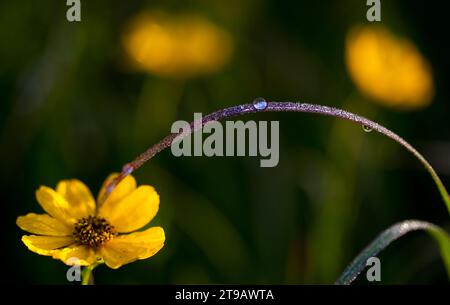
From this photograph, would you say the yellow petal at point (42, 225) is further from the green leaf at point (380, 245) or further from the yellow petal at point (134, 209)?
the green leaf at point (380, 245)

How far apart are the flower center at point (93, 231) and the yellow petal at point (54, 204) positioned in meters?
0.02

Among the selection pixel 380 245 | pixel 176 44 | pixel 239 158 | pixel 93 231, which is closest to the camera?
pixel 380 245

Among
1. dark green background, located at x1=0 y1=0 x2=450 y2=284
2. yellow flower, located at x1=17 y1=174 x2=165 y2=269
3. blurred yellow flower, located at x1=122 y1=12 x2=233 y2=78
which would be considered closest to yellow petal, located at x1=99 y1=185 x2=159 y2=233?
yellow flower, located at x1=17 y1=174 x2=165 y2=269

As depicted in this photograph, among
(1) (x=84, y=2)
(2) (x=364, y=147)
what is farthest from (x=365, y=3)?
(1) (x=84, y=2)

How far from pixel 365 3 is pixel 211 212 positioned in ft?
2.54

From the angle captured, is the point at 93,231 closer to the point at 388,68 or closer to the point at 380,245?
the point at 380,245

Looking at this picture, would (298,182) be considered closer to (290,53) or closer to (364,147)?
(364,147)

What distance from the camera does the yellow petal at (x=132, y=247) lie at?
0.93m

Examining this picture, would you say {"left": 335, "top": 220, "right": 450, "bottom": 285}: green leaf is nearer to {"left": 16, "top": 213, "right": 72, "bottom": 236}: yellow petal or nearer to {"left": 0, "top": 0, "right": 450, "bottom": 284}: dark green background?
{"left": 16, "top": 213, "right": 72, "bottom": 236}: yellow petal

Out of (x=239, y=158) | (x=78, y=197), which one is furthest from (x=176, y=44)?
(x=78, y=197)

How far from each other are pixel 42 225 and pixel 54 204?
0.17ft

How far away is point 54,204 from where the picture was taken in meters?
1.07

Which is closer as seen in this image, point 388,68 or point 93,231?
→ point 93,231

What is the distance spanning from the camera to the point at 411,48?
1.92 meters
